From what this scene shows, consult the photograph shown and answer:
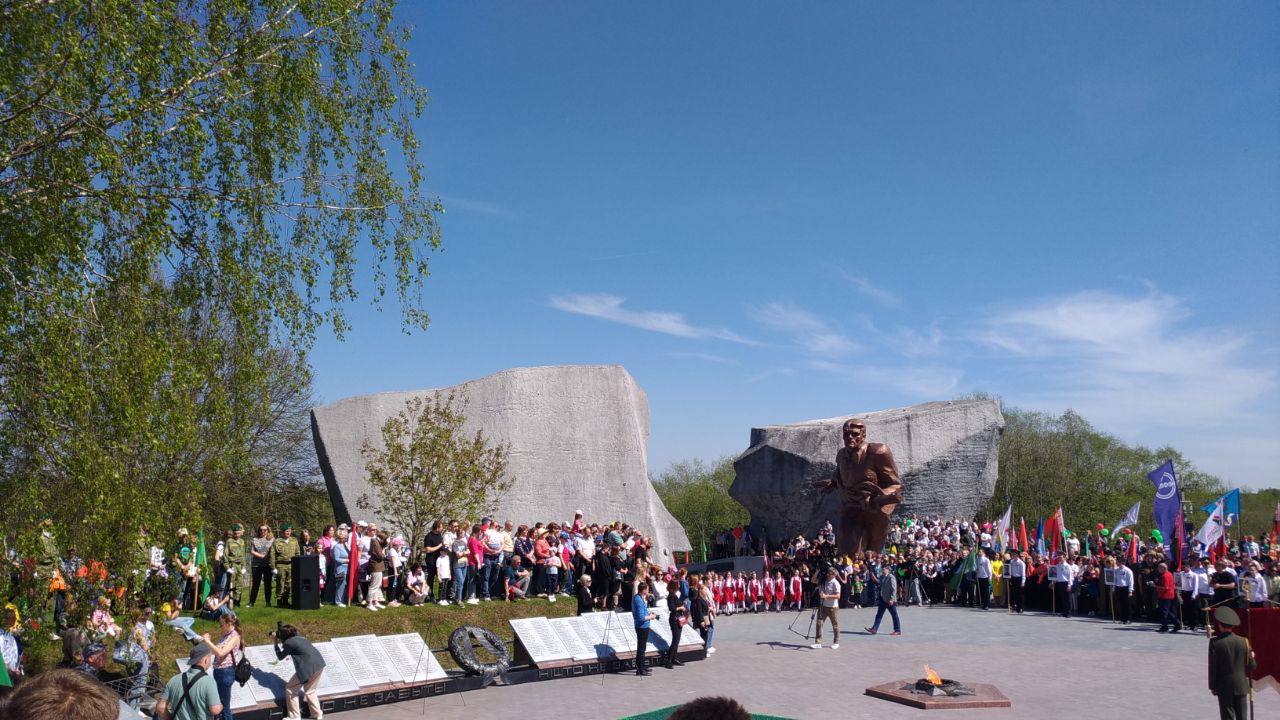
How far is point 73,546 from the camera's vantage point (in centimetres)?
1055

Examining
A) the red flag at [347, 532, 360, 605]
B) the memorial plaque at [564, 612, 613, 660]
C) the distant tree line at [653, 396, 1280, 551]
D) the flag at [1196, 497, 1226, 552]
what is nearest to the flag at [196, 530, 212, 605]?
the red flag at [347, 532, 360, 605]

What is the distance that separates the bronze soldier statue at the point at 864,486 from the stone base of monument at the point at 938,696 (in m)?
10.4

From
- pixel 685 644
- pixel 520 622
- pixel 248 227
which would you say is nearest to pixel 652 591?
pixel 685 644

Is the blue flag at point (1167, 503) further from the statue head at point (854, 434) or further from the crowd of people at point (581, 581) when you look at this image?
the statue head at point (854, 434)

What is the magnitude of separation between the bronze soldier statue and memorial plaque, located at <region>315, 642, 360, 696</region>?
1408 centimetres

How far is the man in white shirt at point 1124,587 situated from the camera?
72.5 feet

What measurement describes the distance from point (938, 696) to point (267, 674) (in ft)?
29.7

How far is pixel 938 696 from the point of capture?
12.7 metres

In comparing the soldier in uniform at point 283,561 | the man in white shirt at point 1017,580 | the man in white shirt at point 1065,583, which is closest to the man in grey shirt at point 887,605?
the man in white shirt at point 1065,583

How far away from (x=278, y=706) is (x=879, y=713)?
787cm

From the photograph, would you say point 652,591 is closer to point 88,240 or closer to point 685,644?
point 685,644

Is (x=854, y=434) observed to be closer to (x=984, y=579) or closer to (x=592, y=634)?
(x=984, y=579)

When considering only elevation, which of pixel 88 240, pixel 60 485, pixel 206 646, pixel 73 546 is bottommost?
pixel 206 646

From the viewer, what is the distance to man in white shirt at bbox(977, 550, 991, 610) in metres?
26.1
